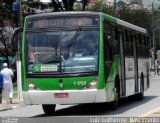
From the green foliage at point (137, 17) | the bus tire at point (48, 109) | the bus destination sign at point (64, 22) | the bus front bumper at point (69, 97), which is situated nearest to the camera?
the bus front bumper at point (69, 97)

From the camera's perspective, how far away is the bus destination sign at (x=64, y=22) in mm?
18000

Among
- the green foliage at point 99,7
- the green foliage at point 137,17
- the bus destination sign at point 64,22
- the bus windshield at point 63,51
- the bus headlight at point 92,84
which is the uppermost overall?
the bus destination sign at point 64,22

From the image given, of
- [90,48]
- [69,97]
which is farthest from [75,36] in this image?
[69,97]

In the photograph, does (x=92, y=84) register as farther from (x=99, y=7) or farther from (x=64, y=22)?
(x=99, y=7)

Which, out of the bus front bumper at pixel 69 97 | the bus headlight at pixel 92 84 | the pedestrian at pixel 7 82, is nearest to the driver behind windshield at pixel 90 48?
the bus headlight at pixel 92 84

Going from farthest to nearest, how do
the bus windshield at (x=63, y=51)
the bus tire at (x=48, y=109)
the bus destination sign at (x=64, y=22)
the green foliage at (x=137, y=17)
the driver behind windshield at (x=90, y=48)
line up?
the green foliage at (x=137, y=17) < the bus tire at (x=48, y=109) < the bus destination sign at (x=64, y=22) < the driver behind windshield at (x=90, y=48) < the bus windshield at (x=63, y=51)

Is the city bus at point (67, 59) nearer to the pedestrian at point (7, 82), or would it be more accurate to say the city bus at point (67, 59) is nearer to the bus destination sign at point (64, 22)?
the bus destination sign at point (64, 22)

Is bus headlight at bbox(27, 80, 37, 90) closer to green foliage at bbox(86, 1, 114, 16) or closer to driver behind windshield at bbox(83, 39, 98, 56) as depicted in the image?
driver behind windshield at bbox(83, 39, 98, 56)

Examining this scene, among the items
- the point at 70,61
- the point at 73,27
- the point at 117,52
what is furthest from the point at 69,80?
the point at 117,52

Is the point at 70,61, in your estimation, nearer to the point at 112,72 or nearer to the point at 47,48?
the point at 47,48

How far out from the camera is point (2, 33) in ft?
210

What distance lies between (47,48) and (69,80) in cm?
124

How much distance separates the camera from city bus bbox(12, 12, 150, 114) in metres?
17.3

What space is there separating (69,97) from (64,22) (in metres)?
2.42
